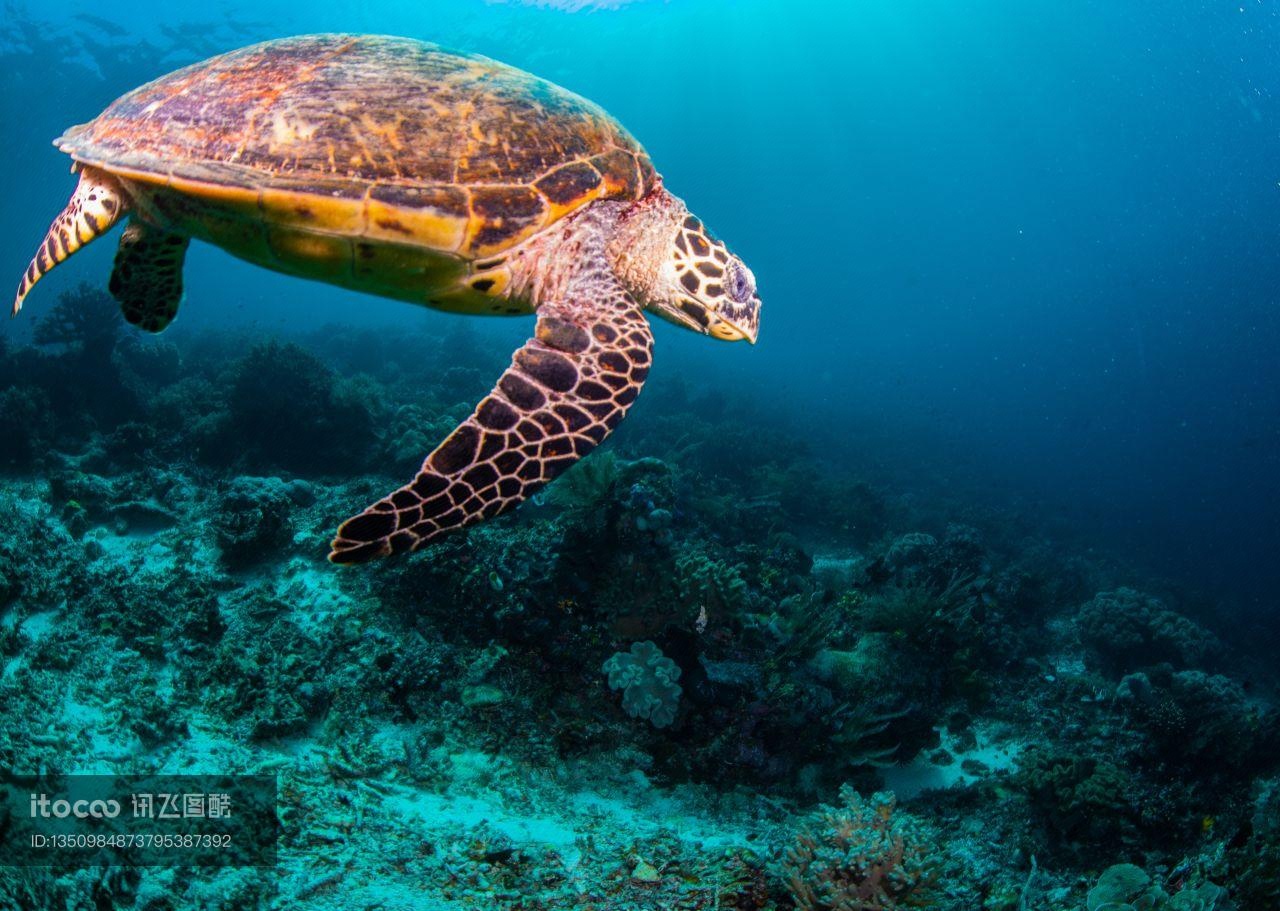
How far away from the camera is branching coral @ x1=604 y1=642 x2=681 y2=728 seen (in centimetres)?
386

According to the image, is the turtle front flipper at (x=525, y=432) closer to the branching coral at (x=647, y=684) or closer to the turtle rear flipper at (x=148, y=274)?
the branching coral at (x=647, y=684)

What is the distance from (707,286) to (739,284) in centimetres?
22

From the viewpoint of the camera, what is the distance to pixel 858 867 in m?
2.66

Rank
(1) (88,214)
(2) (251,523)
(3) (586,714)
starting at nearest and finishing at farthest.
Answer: (1) (88,214) < (3) (586,714) < (2) (251,523)

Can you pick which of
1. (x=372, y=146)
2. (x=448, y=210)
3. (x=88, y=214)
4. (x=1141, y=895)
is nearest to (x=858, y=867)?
(x=1141, y=895)

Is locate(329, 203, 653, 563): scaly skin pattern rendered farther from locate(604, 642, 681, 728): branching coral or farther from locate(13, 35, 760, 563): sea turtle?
locate(604, 642, 681, 728): branching coral

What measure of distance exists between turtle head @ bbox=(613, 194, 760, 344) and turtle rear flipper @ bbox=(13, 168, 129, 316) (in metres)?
3.23

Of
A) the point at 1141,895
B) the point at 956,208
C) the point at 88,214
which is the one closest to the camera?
the point at 1141,895

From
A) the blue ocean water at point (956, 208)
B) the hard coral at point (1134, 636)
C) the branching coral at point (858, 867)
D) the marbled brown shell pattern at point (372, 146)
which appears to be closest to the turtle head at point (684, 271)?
the marbled brown shell pattern at point (372, 146)

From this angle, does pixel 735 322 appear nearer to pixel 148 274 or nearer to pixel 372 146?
pixel 372 146

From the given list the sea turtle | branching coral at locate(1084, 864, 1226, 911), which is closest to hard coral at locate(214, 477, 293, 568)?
the sea turtle

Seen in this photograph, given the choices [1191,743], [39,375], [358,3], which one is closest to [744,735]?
Answer: [1191,743]

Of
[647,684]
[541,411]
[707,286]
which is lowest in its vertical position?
[647,684]

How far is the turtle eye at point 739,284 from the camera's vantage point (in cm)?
376
